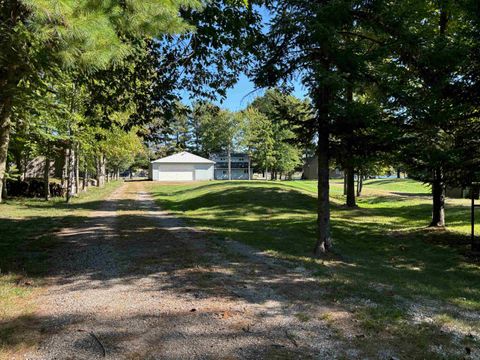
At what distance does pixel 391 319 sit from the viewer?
15.4ft

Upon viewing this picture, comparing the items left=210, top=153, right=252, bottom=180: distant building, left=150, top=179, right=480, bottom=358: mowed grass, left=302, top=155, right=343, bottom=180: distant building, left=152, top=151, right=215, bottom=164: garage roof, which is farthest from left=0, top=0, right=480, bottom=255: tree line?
left=302, top=155, right=343, bottom=180: distant building

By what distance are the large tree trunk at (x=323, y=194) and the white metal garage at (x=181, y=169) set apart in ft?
160

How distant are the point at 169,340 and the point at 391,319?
100 inches

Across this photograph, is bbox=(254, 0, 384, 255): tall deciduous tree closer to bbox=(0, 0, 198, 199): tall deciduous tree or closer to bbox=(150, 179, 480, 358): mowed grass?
bbox=(150, 179, 480, 358): mowed grass

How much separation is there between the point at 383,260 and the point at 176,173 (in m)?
49.4

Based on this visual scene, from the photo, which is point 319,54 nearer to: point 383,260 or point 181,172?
point 383,260

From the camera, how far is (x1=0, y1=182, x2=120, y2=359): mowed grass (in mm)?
4125

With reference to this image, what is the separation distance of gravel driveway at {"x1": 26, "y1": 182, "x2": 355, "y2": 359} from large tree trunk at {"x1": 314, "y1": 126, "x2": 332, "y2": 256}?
1.59m

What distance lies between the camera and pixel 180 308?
4852 millimetres

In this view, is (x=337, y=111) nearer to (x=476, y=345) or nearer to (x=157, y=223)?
(x=476, y=345)

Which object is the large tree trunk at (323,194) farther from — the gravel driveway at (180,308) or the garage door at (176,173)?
the garage door at (176,173)

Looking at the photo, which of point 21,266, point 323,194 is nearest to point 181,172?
point 323,194

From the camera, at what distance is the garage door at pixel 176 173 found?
57.0 meters

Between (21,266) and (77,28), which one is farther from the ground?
(77,28)
